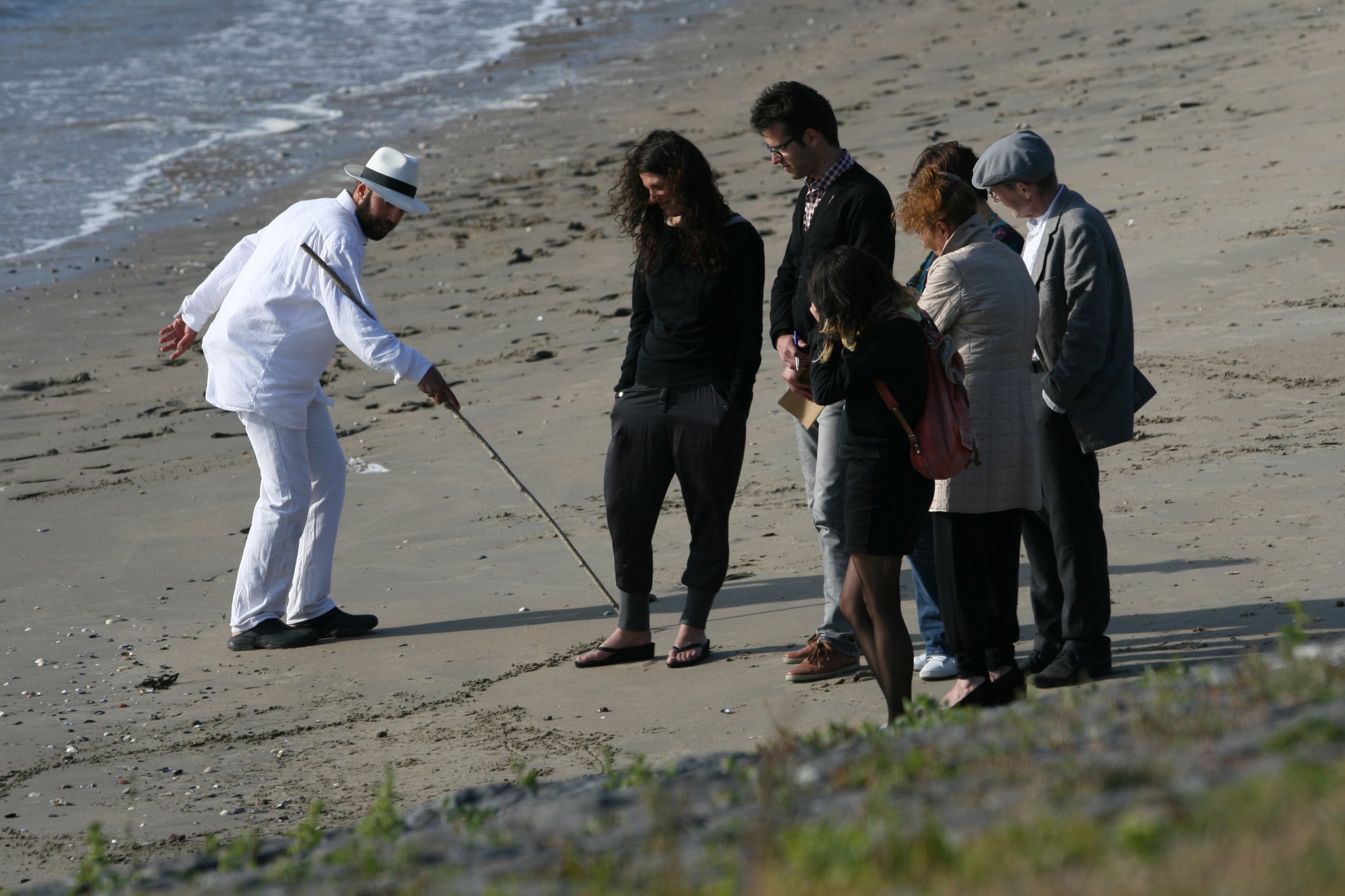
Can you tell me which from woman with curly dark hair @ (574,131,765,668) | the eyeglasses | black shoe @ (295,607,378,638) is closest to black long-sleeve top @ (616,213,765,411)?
woman with curly dark hair @ (574,131,765,668)


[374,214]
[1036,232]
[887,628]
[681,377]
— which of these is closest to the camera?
[887,628]

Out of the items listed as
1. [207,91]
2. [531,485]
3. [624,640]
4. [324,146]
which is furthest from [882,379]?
[207,91]

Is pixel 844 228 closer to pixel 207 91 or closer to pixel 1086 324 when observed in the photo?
pixel 1086 324

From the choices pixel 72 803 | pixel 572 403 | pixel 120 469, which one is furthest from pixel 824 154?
pixel 120 469

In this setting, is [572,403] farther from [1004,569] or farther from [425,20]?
[425,20]

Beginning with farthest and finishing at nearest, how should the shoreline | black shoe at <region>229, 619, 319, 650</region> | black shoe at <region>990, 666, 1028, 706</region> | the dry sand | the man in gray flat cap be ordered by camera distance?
the shoreline < black shoe at <region>229, 619, 319, 650</region> < the dry sand < the man in gray flat cap < black shoe at <region>990, 666, 1028, 706</region>

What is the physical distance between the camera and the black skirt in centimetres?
439

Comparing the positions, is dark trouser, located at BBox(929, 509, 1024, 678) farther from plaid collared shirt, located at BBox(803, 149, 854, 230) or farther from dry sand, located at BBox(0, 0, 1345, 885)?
plaid collared shirt, located at BBox(803, 149, 854, 230)

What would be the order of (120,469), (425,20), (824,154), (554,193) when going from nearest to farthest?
(824,154) → (120,469) → (554,193) → (425,20)

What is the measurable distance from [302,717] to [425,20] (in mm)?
24393

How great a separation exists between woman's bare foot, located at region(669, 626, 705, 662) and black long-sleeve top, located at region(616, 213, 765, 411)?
0.86 metres

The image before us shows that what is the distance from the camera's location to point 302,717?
538cm

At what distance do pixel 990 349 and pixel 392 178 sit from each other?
272 cm

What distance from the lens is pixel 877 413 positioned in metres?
4.38
